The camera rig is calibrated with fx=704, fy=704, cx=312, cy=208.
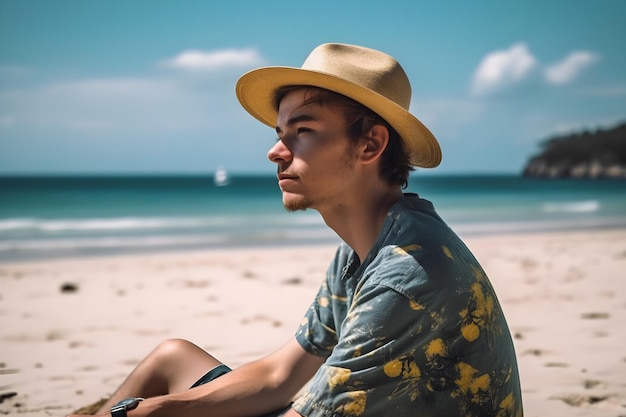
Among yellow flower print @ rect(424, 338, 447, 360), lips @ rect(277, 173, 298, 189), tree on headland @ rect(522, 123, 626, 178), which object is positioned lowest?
yellow flower print @ rect(424, 338, 447, 360)

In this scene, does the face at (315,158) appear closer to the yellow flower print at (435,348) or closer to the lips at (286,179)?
the lips at (286,179)

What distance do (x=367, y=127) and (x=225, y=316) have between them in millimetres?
3959

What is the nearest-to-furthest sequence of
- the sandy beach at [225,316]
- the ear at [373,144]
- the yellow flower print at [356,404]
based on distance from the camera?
the yellow flower print at [356,404] < the ear at [373,144] < the sandy beach at [225,316]

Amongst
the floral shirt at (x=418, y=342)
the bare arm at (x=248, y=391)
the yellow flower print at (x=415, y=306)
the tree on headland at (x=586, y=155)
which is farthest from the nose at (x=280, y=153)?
the tree on headland at (x=586, y=155)

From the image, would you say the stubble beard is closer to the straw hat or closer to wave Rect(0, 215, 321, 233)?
the straw hat

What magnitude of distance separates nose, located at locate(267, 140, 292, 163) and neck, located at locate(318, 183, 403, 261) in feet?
0.63

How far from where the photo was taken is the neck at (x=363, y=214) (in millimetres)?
2146

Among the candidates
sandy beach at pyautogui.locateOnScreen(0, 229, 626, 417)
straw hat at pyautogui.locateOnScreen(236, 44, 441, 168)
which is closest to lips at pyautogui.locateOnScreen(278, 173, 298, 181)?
straw hat at pyautogui.locateOnScreen(236, 44, 441, 168)

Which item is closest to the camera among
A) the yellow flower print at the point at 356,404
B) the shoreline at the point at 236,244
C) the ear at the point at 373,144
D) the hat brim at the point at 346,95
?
the yellow flower print at the point at 356,404

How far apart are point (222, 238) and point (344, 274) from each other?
11.7m

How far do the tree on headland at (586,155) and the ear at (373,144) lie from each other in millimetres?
79343

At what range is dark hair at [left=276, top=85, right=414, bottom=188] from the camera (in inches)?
83.6

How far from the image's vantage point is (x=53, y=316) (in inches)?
236

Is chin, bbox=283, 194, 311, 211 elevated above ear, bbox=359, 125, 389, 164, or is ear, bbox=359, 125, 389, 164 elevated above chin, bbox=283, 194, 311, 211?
ear, bbox=359, 125, 389, 164
